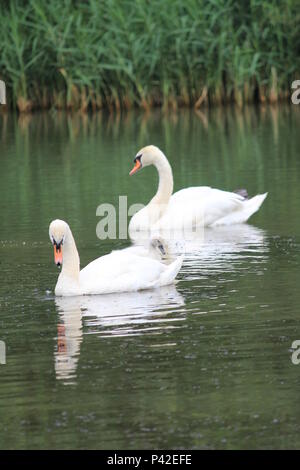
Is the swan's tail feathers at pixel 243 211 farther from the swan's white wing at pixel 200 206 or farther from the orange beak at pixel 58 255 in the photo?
the orange beak at pixel 58 255

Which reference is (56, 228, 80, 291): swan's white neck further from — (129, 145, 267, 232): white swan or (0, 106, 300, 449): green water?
(129, 145, 267, 232): white swan

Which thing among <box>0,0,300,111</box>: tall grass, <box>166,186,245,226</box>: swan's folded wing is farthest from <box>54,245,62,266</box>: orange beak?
<box>0,0,300,111</box>: tall grass

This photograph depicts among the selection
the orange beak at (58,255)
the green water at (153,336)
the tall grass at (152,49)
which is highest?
the tall grass at (152,49)

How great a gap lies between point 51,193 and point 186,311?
660 cm

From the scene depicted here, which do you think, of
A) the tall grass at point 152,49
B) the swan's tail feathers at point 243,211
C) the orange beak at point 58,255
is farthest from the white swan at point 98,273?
the tall grass at point 152,49

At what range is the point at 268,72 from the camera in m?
24.3

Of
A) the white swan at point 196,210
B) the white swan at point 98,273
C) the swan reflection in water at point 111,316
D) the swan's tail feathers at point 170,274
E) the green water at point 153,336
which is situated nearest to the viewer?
the green water at point 153,336

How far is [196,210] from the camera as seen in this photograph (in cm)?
1345

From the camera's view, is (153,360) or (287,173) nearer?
(153,360)

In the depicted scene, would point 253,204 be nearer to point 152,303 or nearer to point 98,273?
point 98,273

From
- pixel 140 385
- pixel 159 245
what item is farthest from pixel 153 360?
pixel 159 245

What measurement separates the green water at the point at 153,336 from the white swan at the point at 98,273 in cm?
9

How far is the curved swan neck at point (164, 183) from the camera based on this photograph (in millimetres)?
14148

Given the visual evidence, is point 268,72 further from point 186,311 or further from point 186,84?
point 186,311
